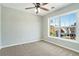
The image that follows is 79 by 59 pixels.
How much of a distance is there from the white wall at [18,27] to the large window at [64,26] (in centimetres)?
115

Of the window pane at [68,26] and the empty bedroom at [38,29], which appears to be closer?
the empty bedroom at [38,29]

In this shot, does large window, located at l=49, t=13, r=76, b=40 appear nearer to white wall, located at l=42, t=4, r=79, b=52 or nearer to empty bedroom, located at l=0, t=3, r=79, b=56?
empty bedroom, located at l=0, t=3, r=79, b=56

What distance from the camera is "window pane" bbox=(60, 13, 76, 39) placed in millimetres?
3645

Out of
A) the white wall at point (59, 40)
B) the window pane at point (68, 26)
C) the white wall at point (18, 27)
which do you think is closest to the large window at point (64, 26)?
the window pane at point (68, 26)

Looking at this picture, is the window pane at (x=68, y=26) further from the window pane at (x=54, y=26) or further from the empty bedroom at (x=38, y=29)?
the window pane at (x=54, y=26)

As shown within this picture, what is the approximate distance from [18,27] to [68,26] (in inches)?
112

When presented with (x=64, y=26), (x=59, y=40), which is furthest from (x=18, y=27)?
(x=64, y=26)

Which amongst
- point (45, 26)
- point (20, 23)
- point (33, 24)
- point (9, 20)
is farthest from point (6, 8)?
point (45, 26)

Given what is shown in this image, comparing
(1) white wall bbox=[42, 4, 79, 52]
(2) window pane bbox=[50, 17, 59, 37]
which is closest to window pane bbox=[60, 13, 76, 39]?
(1) white wall bbox=[42, 4, 79, 52]

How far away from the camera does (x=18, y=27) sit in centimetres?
454

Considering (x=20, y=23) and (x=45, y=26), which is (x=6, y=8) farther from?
(x=45, y=26)

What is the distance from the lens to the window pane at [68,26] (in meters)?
3.64

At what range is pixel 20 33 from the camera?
4.67 meters

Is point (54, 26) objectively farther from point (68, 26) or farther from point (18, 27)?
point (18, 27)
